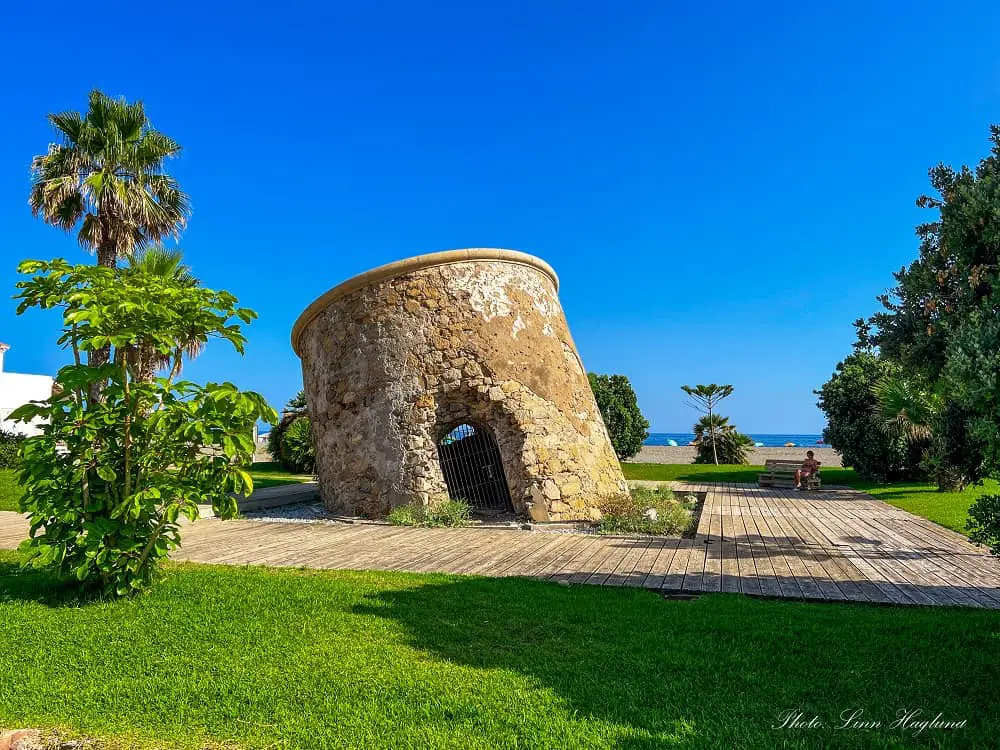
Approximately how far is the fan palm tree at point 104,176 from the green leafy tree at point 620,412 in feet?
61.5

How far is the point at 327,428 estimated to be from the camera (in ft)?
39.5

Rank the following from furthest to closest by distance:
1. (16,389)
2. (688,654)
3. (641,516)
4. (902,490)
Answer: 1. (16,389)
2. (902,490)
3. (641,516)
4. (688,654)

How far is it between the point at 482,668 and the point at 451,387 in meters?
7.24

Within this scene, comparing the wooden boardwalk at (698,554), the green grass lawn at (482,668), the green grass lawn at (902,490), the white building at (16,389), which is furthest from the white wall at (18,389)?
the green grass lawn at (482,668)

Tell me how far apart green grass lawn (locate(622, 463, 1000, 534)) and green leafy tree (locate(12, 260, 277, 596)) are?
8.41 metres

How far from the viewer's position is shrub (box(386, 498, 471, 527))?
10.5 meters

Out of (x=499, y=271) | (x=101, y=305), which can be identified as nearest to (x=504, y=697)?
(x=101, y=305)

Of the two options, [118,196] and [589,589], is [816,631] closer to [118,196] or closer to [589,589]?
[589,589]

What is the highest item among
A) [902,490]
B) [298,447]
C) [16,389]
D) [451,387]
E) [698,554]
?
[16,389]

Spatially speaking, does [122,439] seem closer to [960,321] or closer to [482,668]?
[482,668]

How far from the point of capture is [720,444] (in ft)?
115

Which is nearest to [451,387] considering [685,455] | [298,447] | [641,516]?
[641,516]

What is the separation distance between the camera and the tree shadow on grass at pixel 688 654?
128 inches

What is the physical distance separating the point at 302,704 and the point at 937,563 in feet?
24.0
